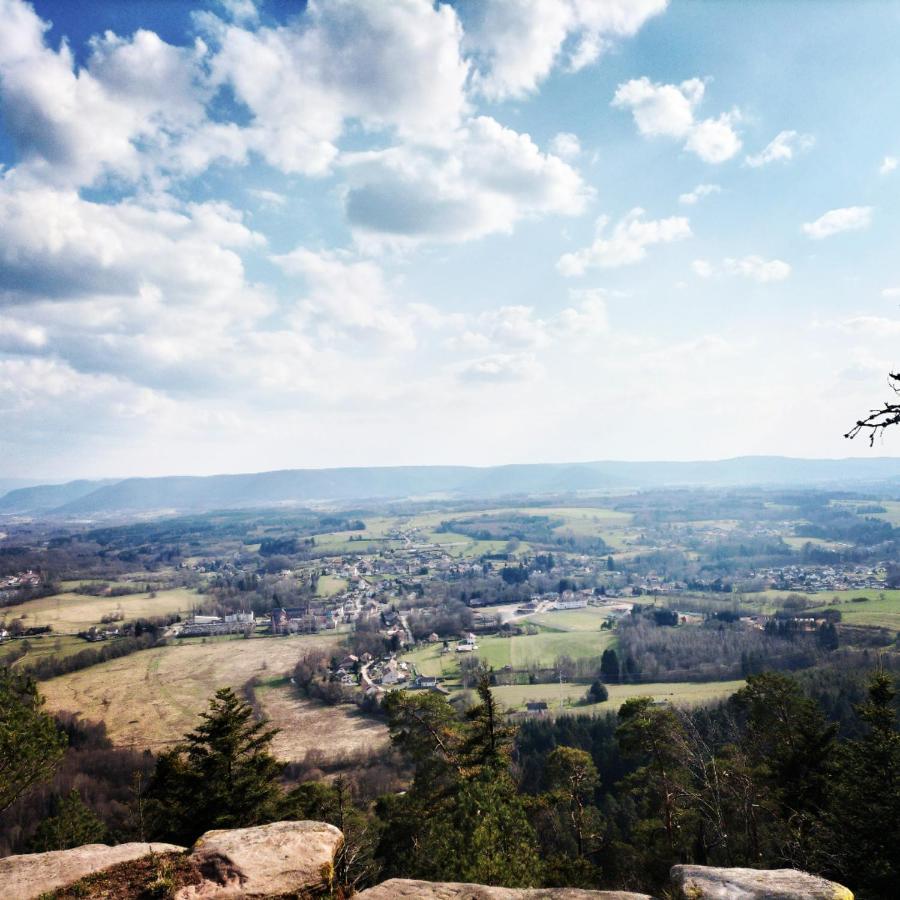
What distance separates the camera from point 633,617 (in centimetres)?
9462

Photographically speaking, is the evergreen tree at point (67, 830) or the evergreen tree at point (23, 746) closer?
the evergreen tree at point (23, 746)

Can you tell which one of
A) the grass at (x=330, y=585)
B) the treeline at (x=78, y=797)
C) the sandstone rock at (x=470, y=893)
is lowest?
the grass at (x=330, y=585)

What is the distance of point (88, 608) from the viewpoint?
364 feet

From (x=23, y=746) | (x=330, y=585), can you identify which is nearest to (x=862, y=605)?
(x=23, y=746)

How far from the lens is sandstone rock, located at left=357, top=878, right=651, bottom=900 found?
782 cm

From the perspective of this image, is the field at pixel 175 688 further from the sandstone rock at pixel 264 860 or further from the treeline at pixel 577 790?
the sandstone rock at pixel 264 860

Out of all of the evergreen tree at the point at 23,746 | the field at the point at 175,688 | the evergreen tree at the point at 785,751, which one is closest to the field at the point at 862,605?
the evergreen tree at the point at 785,751

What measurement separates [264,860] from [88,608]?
12870 cm

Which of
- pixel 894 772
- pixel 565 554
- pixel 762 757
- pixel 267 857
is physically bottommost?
pixel 565 554

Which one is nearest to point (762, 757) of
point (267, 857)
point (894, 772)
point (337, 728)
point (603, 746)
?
point (894, 772)

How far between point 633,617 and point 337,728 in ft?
194

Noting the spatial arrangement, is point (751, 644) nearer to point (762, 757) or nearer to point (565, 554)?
point (762, 757)

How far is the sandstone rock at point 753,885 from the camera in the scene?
6.93m

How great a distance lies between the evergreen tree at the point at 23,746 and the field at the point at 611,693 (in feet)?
147
